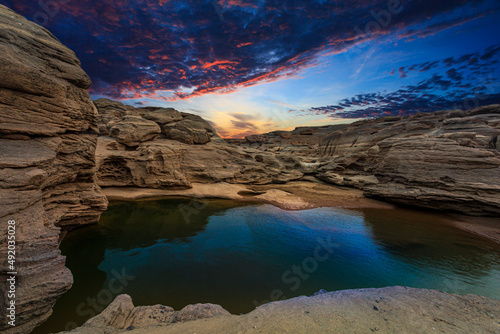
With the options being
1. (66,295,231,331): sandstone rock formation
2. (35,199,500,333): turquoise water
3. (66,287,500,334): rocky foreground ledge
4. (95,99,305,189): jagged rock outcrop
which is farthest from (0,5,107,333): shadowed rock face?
(95,99,305,189): jagged rock outcrop

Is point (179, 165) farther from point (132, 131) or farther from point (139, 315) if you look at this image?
point (139, 315)

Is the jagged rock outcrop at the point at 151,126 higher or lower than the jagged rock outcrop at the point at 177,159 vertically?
higher

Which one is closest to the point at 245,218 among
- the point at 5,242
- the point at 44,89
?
the point at 5,242

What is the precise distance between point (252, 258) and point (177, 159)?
14272 mm

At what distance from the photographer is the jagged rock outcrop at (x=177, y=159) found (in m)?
17.2

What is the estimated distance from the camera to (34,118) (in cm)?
660

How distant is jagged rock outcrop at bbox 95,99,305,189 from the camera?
17234 mm

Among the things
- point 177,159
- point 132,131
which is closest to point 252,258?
point 177,159

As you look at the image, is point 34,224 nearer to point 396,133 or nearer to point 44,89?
point 44,89

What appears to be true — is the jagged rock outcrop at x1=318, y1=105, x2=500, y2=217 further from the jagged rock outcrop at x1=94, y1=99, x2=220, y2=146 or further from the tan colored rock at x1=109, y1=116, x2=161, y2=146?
the tan colored rock at x1=109, y1=116, x2=161, y2=146

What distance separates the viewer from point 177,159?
62.8 ft

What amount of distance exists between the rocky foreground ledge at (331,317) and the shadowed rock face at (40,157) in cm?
134

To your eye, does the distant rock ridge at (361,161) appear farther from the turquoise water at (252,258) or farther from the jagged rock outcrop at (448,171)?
the turquoise water at (252,258)

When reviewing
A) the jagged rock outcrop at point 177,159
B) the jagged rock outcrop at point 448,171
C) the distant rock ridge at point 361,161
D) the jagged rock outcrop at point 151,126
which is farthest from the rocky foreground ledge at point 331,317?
the jagged rock outcrop at point 151,126
